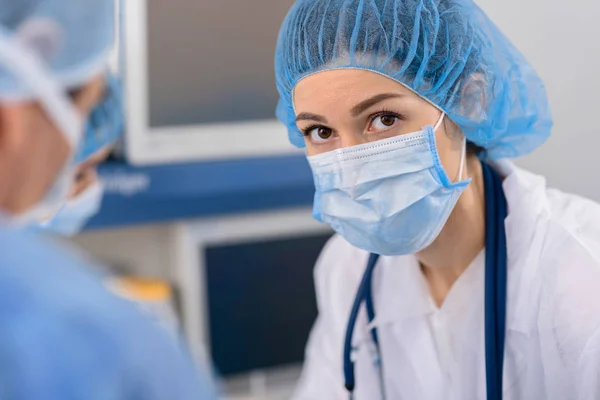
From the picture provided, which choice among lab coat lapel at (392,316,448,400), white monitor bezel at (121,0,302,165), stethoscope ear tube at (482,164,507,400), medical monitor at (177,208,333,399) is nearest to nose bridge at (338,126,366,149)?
stethoscope ear tube at (482,164,507,400)

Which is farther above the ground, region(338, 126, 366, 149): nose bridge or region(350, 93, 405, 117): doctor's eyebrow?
region(350, 93, 405, 117): doctor's eyebrow

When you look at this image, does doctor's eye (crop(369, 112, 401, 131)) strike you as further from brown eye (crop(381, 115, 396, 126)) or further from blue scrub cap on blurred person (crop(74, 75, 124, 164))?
blue scrub cap on blurred person (crop(74, 75, 124, 164))

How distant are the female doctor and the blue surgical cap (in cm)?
35

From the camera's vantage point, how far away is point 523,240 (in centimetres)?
99

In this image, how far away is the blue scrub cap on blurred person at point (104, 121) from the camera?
0.78 meters

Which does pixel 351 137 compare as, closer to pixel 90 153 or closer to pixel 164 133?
pixel 90 153

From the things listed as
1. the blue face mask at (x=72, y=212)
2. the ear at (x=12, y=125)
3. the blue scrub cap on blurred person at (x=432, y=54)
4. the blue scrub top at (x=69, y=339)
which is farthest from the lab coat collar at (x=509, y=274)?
the ear at (x=12, y=125)

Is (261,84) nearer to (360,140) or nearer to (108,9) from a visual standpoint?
(360,140)

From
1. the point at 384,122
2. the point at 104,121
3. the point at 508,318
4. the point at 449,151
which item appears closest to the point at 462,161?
the point at 449,151

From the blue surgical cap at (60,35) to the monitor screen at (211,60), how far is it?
96cm

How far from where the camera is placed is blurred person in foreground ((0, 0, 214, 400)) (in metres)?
0.45

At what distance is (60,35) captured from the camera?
0.64 meters

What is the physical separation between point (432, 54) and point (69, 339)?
0.63 metres

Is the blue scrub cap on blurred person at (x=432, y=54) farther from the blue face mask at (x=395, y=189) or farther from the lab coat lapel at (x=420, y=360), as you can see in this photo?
the lab coat lapel at (x=420, y=360)
